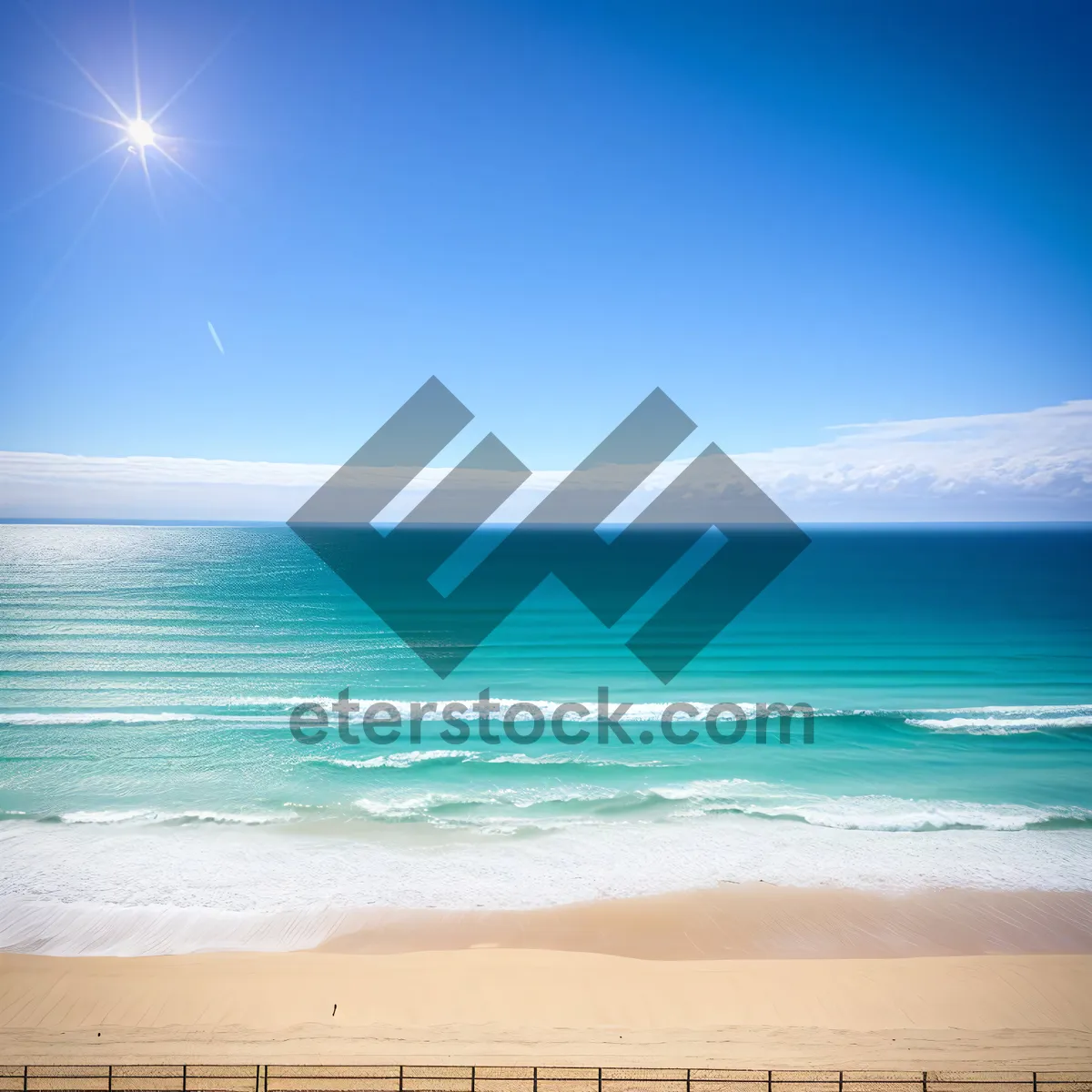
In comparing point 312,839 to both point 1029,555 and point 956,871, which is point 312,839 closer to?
point 956,871

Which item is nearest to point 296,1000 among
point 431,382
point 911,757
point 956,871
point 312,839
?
point 312,839

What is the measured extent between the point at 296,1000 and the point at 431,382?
26351mm

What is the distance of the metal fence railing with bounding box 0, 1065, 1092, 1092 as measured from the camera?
802 cm

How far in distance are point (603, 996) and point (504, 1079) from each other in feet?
7.82

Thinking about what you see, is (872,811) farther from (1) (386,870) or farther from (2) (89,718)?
(2) (89,718)

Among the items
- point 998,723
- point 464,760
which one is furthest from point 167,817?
point 998,723

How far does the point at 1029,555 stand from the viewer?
99.1 metres

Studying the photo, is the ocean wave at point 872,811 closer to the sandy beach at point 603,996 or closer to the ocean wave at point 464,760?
the ocean wave at point 464,760

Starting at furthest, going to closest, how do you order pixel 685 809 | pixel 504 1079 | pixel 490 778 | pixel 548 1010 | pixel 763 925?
pixel 490 778
pixel 685 809
pixel 763 925
pixel 548 1010
pixel 504 1079

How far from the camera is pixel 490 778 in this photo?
60.6 ft

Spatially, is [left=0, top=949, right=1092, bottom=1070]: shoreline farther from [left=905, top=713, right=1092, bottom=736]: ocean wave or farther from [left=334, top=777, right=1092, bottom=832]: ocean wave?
[left=905, top=713, right=1092, bottom=736]: ocean wave

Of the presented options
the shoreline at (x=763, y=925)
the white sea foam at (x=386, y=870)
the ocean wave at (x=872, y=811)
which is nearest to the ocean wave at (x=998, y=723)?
the ocean wave at (x=872, y=811)

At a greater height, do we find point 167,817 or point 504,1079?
point 167,817

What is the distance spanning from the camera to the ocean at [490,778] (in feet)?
43.3
